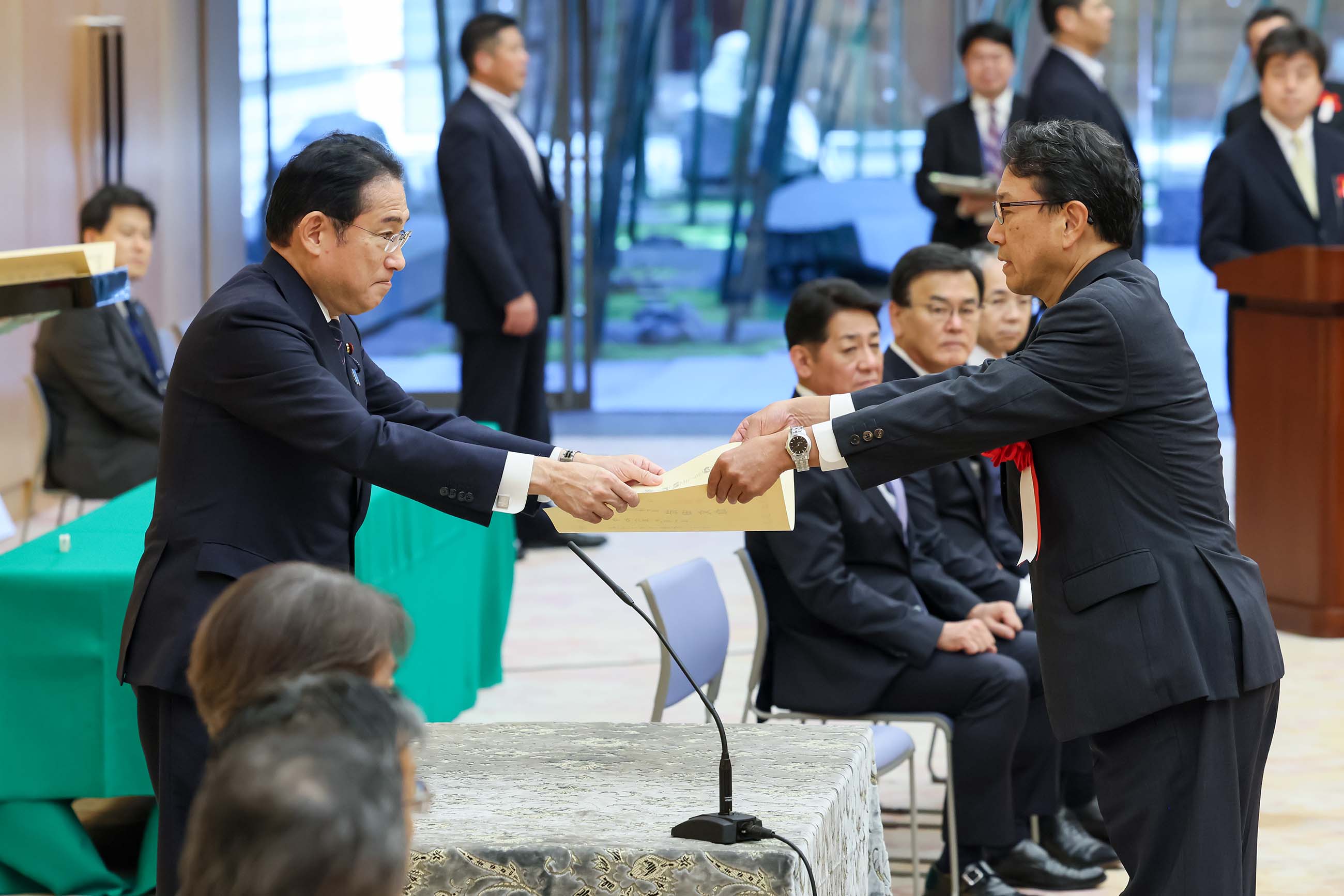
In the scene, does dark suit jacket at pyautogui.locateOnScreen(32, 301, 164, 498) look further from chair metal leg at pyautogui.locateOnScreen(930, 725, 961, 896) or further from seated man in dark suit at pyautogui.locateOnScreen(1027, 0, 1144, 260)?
seated man in dark suit at pyautogui.locateOnScreen(1027, 0, 1144, 260)

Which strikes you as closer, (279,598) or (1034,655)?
(279,598)

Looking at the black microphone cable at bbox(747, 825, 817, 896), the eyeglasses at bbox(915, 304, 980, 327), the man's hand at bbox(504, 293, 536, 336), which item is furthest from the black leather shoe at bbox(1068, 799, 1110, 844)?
the man's hand at bbox(504, 293, 536, 336)

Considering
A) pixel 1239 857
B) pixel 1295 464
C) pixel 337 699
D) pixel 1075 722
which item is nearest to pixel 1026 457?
pixel 1075 722

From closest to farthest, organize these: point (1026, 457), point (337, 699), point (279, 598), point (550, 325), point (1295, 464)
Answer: point (337, 699), point (279, 598), point (1026, 457), point (1295, 464), point (550, 325)

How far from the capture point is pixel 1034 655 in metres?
3.44

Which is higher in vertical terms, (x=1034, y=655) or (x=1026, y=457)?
(x=1026, y=457)

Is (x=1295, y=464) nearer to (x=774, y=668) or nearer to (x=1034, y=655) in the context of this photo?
(x=1034, y=655)

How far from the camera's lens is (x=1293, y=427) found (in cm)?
516

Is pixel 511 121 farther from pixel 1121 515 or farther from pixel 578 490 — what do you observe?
pixel 1121 515

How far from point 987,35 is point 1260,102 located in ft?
3.43

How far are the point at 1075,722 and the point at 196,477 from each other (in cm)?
124

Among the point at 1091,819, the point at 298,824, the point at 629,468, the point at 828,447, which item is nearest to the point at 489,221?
the point at 1091,819

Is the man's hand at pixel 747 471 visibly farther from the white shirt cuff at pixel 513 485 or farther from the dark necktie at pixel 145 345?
the dark necktie at pixel 145 345

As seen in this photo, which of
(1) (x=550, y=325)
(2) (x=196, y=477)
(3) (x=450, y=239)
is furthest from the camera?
(1) (x=550, y=325)
